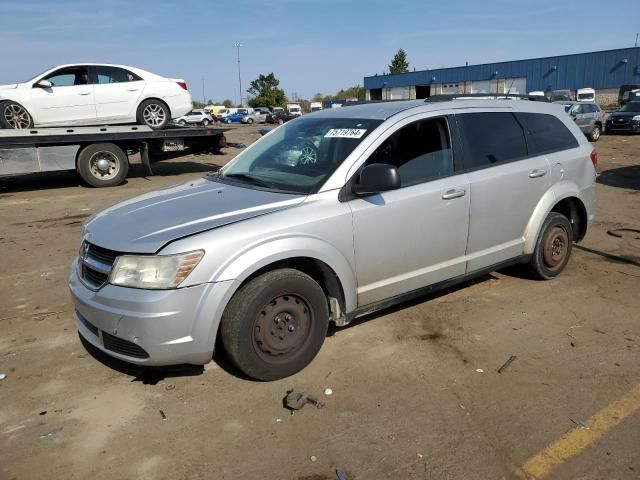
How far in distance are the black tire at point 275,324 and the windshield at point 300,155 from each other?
696 millimetres

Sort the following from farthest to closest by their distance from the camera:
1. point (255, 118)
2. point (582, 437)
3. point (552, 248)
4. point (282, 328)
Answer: point (255, 118)
point (552, 248)
point (282, 328)
point (582, 437)

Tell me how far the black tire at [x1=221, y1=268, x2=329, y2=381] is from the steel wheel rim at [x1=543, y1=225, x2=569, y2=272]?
2650 millimetres

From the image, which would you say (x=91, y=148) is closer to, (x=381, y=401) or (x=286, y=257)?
(x=286, y=257)

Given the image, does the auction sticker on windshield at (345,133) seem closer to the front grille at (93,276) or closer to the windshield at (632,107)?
the front grille at (93,276)

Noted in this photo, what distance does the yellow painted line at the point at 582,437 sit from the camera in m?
2.57

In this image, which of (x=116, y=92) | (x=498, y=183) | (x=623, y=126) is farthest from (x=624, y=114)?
(x=498, y=183)

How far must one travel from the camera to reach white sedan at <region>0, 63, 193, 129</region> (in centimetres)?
1097

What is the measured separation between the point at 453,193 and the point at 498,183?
0.57 m

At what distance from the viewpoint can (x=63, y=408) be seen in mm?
3158

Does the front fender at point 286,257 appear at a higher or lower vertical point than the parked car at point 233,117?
lower

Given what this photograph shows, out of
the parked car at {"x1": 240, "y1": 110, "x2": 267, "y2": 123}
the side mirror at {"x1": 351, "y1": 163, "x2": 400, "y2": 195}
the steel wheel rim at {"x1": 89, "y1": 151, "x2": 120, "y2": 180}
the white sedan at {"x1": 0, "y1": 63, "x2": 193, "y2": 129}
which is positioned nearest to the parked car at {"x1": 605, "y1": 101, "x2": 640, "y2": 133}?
the white sedan at {"x1": 0, "y1": 63, "x2": 193, "y2": 129}

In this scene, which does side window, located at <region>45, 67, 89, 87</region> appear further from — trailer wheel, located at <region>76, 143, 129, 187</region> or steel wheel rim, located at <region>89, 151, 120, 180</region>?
steel wheel rim, located at <region>89, 151, 120, 180</region>

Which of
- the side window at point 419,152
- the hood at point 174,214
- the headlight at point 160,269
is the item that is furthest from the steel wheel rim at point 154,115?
the headlight at point 160,269

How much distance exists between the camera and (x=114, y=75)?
11.7m
